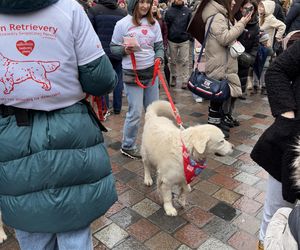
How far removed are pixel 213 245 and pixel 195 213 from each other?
50 cm

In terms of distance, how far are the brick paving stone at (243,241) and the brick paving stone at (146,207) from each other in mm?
849

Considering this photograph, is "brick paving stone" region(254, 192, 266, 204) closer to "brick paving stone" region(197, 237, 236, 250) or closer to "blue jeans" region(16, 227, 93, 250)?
"brick paving stone" region(197, 237, 236, 250)

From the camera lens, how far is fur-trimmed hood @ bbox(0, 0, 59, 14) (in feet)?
4.70

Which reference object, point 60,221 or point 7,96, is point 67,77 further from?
point 60,221

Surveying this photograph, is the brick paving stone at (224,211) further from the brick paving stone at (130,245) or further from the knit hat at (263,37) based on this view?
the knit hat at (263,37)

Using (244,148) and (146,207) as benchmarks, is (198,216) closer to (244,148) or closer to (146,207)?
(146,207)

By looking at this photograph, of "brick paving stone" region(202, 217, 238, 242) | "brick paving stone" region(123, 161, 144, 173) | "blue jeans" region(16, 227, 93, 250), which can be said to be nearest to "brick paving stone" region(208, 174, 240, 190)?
"brick paving stone" region(202, 217, 238, 242)

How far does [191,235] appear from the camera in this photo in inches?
123

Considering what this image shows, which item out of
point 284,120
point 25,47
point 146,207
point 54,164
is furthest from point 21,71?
point 146,207

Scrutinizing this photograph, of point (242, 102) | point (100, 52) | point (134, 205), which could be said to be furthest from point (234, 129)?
point (100, 52)

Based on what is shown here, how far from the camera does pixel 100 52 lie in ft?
5.56

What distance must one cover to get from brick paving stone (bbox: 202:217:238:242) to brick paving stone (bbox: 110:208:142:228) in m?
0.70

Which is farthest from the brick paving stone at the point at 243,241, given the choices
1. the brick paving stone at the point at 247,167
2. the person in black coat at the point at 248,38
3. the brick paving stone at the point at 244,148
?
the person in black coat at the point at 248,38

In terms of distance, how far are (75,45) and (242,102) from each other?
611 cm
